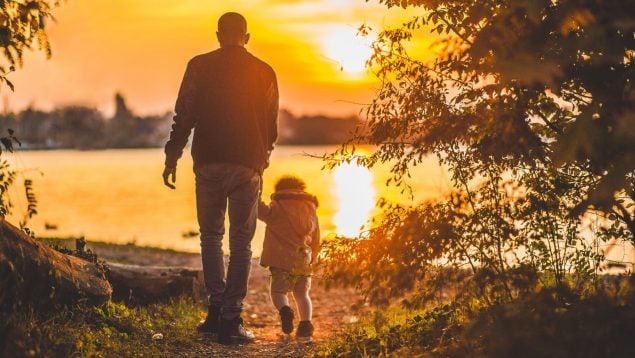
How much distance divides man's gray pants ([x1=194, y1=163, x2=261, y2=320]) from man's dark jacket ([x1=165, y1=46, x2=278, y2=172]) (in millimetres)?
127

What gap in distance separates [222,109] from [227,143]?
0.31 metres

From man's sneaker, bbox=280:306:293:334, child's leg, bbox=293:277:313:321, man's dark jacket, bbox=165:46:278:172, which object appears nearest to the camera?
man's dark jacket, bbox=165:46:278:172

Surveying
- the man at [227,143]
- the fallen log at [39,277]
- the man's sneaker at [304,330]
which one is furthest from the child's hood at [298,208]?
the fallen log at [39,277]

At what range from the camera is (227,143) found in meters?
6.18

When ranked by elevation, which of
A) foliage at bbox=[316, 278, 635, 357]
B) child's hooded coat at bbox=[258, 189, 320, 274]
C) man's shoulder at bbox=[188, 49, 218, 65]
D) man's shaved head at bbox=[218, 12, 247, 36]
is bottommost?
foliage at bbox=[316, 278, 635, 357]

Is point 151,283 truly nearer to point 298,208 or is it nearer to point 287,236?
point 287,236

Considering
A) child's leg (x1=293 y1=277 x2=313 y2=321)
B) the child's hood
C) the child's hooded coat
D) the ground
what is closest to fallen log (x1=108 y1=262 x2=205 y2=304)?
the ground

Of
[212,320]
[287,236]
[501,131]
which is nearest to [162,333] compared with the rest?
[212,320]

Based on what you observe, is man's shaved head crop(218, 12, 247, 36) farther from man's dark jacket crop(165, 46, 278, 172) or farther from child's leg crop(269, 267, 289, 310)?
child's leg crop(269, 267, 289, 310)

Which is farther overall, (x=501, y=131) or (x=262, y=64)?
(x=262, y=64)

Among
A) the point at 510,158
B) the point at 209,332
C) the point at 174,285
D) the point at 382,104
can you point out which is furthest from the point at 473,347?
the point at 174,285

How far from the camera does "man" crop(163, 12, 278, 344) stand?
623cm

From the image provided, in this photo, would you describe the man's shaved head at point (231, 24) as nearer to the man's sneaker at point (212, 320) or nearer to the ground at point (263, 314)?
the ground at point (263, 314)

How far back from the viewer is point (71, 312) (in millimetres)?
5641
